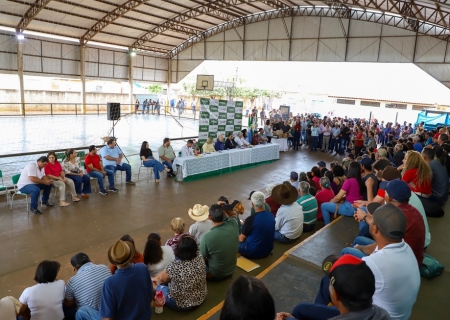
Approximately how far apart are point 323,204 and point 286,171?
556 centimetres

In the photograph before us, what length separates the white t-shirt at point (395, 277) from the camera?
1803 mm

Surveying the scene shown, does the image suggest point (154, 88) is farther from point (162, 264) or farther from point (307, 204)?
point (162, 264)

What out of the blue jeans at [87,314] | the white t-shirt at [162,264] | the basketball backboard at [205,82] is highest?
the basketball backboard at [205,82]

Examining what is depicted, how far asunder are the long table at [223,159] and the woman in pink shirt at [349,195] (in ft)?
14.5

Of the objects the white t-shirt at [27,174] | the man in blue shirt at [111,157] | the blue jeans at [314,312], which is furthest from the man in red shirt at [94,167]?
the blue jeans at [314,312]

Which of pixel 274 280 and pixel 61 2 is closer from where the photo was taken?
pixel 274 280

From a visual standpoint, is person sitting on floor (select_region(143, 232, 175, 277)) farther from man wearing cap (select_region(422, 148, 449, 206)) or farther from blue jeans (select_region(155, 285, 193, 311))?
man wearing cap (select_region(422, 148, 449, 206))

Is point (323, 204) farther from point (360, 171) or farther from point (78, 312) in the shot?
point (78, 312)

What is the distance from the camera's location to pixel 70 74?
23359 mm

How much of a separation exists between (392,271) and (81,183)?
624cm

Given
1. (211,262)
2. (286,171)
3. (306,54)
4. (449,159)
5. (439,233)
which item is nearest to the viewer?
(211,262)

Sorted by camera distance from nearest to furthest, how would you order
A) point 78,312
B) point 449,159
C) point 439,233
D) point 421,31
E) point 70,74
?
point 78,312 < point 439,233 < point 449,159 < point 421,31 < point 70,74

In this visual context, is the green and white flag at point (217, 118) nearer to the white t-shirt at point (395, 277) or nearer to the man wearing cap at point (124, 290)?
the man wearing cap at point (124, 290)

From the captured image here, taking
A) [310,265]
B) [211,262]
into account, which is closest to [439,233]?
[310,265]
